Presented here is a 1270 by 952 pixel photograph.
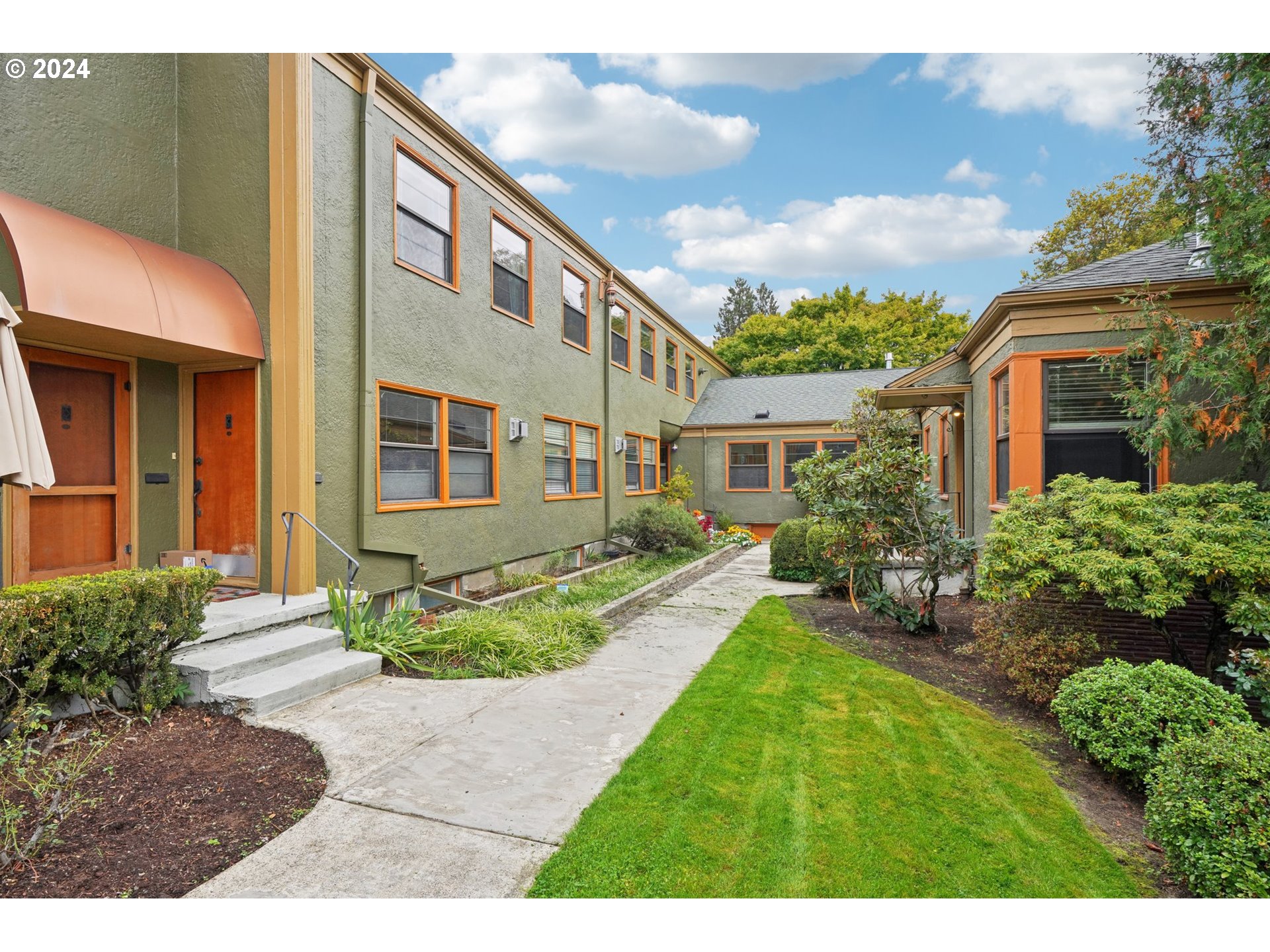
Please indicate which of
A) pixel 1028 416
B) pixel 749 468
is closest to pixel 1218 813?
pixel 1028 416

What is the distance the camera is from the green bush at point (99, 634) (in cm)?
350

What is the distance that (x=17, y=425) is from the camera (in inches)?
142

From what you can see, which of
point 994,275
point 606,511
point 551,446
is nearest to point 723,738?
point 551,446

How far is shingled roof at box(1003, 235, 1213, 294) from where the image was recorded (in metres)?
6.69

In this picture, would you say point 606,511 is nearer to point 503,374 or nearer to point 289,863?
point 503,374

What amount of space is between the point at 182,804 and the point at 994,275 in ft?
91.7

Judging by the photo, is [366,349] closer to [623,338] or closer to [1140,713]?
[1140,713]

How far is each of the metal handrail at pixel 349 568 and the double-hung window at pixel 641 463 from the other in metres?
9.34

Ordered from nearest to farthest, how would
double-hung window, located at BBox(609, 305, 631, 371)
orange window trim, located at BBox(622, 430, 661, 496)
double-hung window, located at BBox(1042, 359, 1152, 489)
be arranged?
double-hung window, located at BBox(1042, 359, 1152, 489), double-hung window, located at BBox(609, 305, 631, 371), orange window trim, located at BBox(622, 430, 661, 496)

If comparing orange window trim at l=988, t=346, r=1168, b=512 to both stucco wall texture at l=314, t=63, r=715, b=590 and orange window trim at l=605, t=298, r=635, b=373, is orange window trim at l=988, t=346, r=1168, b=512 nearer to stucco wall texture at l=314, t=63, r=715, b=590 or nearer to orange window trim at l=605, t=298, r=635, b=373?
stucco wall texture at l=314, t=63, r=715, b=590

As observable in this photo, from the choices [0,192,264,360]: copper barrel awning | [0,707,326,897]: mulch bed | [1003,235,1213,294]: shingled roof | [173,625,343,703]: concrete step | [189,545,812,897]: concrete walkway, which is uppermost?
[1003,235,1213,294]: shingled roof

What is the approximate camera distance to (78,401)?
18.7ft

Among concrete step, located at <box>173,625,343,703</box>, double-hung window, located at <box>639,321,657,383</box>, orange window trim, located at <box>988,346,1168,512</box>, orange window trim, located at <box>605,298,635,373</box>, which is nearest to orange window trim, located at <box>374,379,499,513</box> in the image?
concrete step, located at <box>173,625,343,703</box>

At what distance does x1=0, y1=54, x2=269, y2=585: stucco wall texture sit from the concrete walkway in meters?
2.87
